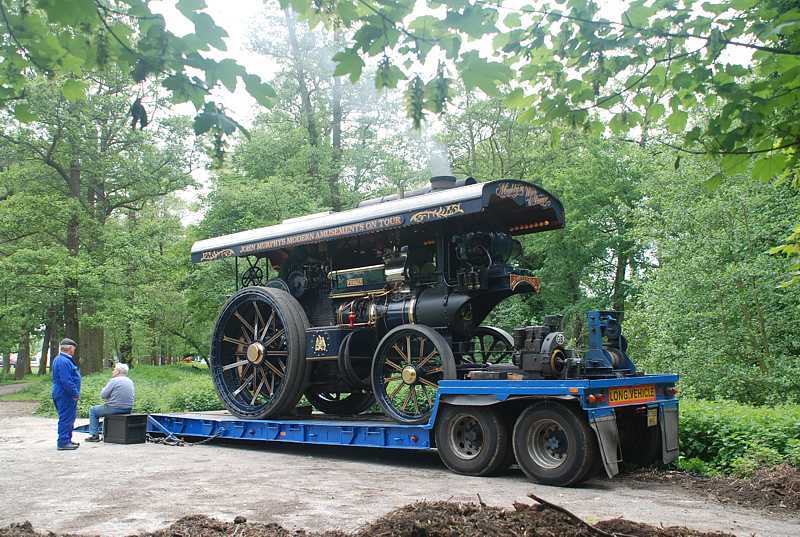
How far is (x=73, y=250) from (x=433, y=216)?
19.5 meters

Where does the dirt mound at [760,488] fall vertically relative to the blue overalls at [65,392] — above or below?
below

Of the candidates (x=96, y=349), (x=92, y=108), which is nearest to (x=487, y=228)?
(x=92, y=108)

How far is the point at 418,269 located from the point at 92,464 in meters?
5.21

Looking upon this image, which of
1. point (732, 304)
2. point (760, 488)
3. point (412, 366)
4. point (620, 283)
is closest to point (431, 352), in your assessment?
point (412, 366)

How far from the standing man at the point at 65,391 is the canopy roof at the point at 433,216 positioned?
3068 mm

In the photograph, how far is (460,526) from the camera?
5102 mm

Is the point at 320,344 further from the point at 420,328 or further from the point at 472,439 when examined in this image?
the point at 472,439

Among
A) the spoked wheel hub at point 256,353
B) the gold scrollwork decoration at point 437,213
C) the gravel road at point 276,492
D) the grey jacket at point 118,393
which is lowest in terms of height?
the gravel road at point 276,492

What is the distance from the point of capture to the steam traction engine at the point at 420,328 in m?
9.10

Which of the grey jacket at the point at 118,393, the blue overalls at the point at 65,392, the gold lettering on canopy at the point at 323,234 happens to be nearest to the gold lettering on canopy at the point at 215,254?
the gold lettering on canopy at the point at 323,234

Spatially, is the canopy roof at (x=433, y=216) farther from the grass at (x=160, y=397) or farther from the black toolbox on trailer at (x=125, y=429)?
the grass at (x=160, y=397)

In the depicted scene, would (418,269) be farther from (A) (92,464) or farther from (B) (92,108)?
(B) (92,108)

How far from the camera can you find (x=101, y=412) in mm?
12859

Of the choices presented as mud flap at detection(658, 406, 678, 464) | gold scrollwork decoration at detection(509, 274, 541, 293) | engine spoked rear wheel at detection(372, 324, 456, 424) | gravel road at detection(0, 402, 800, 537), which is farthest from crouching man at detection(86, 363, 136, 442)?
mud flap at detection(658, 406, 678, 464)
